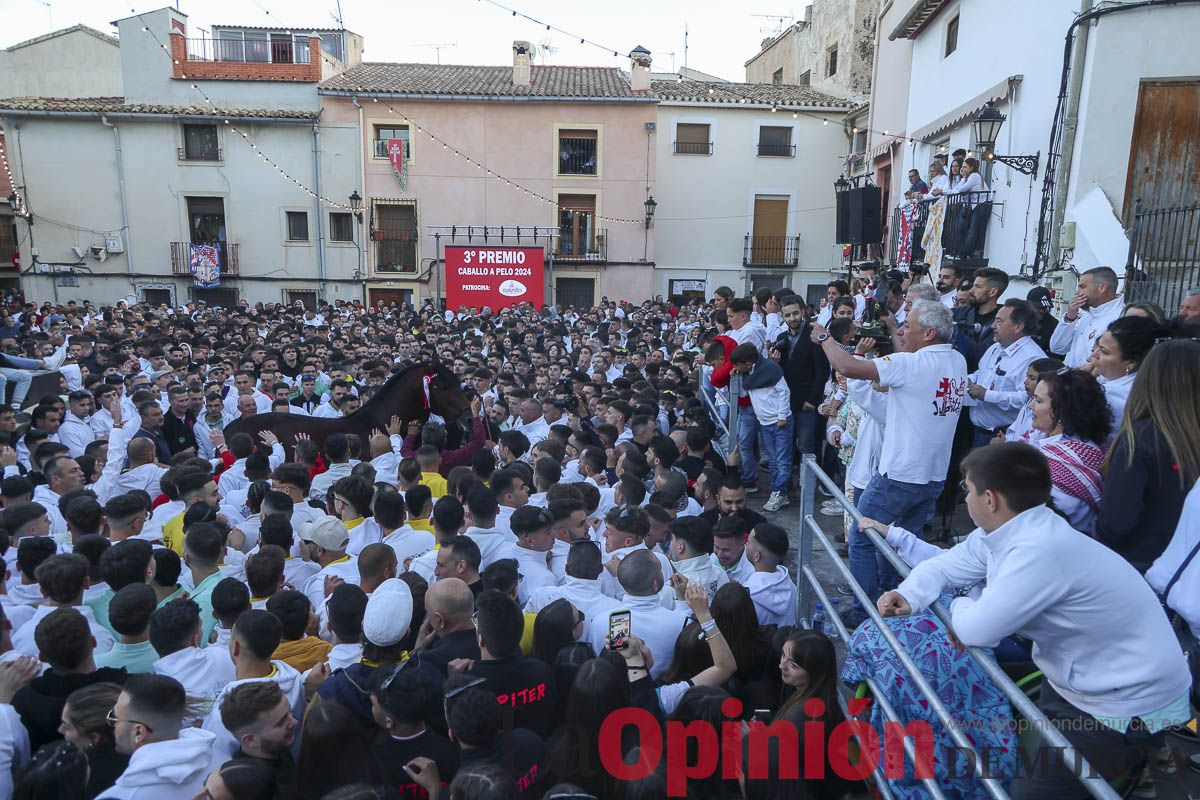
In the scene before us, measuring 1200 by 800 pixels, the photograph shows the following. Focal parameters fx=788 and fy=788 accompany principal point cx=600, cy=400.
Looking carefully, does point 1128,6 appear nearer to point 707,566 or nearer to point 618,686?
point 707,566

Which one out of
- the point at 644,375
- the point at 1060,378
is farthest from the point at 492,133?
the point at 1060,378

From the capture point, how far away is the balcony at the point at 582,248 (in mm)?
26031

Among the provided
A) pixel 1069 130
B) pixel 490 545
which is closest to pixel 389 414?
pixel 490 545

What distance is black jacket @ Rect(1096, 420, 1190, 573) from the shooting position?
287 centimetres

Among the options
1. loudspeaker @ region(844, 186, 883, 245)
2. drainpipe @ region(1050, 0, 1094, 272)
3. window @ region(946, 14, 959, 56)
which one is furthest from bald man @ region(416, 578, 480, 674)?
window @ region(946, 14, 959, 56)

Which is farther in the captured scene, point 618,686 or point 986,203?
point 986,203

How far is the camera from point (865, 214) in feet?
44.8

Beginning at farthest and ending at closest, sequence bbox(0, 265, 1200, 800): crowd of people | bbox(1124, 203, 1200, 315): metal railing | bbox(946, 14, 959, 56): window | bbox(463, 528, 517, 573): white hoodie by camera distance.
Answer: bbox(946, 14, 959, 56): window → bbox(1124, 203, 1200, 315): metal railing → bbox(463, 528, 517, 573): white hoodie → bbox(0, 265, 1200, 800): crowd of people

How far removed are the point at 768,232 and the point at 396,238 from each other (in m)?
12.6

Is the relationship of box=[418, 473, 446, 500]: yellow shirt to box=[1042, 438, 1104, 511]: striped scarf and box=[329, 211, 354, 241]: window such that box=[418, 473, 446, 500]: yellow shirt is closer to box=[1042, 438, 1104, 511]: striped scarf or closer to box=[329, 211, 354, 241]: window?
box=[1042, 438, 1104, 511]: striped scarf

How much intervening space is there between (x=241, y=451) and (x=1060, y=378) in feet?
19.5

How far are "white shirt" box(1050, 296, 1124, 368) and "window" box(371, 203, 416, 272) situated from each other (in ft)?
73.0

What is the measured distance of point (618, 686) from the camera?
9.61ft

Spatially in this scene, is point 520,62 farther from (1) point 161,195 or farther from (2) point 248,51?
(1) point 161,195
